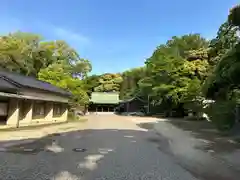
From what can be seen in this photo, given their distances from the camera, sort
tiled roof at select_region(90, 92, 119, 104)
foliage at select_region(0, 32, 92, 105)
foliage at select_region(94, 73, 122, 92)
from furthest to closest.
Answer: foliage at select_region(94, 73, 122, 92), tiled roof at select_region(90, 92, 119, 104), foliage at select_region(0, 32, 92, 105)

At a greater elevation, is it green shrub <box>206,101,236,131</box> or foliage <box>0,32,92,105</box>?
foliage <box>0,32,92,105</box>

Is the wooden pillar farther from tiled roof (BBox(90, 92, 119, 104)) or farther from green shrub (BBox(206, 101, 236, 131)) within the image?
tiled roof (BBox(90, 92, 119, 104))

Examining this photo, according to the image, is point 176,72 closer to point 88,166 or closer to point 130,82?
point 130,82

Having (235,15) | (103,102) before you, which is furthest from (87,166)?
(103,102)

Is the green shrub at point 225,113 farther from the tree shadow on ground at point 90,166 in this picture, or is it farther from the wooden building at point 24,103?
the wooden building at point 24,103

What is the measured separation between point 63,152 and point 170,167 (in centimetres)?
383

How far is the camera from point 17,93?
17.9 meters

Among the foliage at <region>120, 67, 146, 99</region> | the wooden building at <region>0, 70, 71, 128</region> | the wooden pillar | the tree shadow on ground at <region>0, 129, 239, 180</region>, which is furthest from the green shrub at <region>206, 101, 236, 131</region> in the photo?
the foliage at <region>120, 67, 146, 99</region>

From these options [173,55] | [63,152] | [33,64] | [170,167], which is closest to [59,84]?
[33,64]

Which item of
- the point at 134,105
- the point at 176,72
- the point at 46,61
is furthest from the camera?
the point at 134,105

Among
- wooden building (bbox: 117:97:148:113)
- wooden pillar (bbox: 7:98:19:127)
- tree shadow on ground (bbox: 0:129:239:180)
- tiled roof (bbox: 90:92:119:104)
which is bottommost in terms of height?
tree shadow on ground (bbox: 0:129:239:180)

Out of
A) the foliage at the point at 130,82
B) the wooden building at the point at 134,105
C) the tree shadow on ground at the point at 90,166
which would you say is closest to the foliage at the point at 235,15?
the tree shadow on ground at the point at 90,166

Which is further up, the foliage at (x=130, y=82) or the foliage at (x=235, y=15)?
the foliage at (x=130, y=82)

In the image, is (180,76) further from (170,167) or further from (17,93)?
(170,167)
